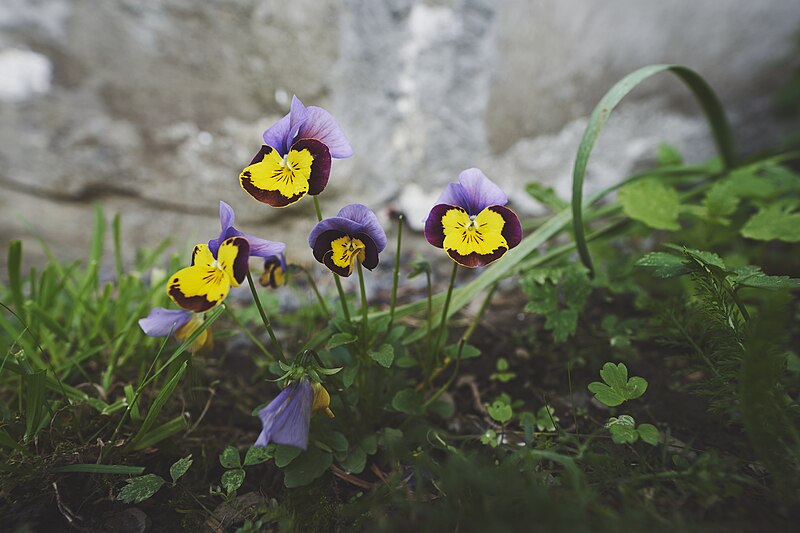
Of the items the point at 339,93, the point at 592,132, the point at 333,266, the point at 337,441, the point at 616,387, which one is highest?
the point at 339,93

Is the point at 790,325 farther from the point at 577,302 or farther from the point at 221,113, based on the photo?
the point at 221,113

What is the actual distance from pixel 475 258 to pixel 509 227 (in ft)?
0.24

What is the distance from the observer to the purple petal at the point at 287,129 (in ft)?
2.48

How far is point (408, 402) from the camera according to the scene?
0.88 m

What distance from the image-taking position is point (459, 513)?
2.10 feet

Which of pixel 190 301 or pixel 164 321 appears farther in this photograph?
pixel 164 321

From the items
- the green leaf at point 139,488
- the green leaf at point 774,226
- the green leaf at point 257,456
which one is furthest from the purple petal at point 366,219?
the green leaf at point 774,226

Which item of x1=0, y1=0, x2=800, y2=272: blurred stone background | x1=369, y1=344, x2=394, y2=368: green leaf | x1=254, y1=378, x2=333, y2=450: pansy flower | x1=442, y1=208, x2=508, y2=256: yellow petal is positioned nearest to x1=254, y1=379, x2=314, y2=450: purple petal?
x1=254, y1=378, x2=333, y2=450: pansy flower

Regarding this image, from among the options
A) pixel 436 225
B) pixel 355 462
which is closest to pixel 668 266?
pixel 436 225

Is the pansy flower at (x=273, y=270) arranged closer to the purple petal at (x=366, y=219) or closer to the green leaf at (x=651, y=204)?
the purple petal at (x=366, y=219)

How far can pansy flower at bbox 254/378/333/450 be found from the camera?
0.70 m

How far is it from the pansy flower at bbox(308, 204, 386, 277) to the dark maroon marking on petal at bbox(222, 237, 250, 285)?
10cm

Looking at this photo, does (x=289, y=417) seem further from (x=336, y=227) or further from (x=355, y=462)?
(x=336, y=227)

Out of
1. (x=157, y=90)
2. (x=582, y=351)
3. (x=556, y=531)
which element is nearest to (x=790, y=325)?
(x=582, y=351)
